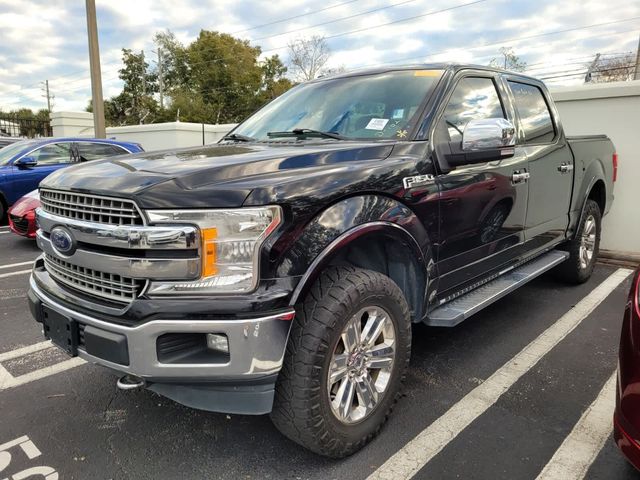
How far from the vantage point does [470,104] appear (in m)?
3.34

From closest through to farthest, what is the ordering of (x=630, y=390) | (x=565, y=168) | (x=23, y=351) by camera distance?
(x=630, y=390) → (x=23, y=351) → (x=565, y=168)

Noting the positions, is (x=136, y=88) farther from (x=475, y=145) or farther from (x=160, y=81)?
(x=475, y=145)

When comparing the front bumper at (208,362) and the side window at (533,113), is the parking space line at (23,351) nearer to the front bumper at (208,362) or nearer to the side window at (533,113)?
the front bumper at (208,362)

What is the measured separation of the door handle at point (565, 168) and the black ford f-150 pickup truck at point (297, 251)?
39.1 inches

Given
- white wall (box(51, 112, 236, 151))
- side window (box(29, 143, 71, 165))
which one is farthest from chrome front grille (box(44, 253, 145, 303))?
white wall (box(51, 112, 236, 151))

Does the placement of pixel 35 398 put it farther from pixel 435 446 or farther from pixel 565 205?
pixel 565 205

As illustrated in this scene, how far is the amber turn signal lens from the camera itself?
1.94 m

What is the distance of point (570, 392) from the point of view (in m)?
3.01

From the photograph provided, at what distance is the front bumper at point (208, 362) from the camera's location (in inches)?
75.3

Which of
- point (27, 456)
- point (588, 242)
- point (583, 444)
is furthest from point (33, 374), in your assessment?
point (588, 242)

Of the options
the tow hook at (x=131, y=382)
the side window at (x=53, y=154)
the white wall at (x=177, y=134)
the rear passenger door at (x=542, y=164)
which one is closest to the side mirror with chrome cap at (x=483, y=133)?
the rear passenger door at (x=542, y=164)

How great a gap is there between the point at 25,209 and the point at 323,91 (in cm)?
515

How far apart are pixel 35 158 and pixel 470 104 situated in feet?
26.6

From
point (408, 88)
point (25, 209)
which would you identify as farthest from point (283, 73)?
point (408, 88)
